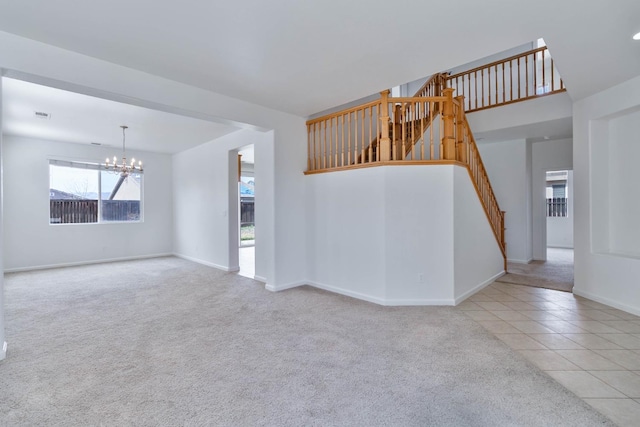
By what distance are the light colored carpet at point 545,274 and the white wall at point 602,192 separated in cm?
59

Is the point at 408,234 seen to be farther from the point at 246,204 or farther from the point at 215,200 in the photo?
the point at 246,204

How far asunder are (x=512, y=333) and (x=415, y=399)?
1.61 metres

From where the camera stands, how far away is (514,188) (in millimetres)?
6441

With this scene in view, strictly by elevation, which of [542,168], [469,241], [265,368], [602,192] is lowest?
[265,368]

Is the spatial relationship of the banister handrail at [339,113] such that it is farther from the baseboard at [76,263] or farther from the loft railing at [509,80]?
the baseboard at [76,263]

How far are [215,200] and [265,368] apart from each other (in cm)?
458

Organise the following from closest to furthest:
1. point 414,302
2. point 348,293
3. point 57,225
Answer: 1. point 414,302
2. point 348,293
3. point 57,225

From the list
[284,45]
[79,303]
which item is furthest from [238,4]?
[79,303]

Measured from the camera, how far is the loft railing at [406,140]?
3.83m

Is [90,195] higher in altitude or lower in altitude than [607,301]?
higher

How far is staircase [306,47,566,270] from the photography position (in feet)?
12.6

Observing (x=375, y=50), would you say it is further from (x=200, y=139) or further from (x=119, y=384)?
(x=200, y=139)

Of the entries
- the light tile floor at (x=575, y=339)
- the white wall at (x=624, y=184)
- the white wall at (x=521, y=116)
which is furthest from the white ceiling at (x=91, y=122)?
the white wall at (x=624, y=184)

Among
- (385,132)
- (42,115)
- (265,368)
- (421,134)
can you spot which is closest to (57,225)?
(42,115)
